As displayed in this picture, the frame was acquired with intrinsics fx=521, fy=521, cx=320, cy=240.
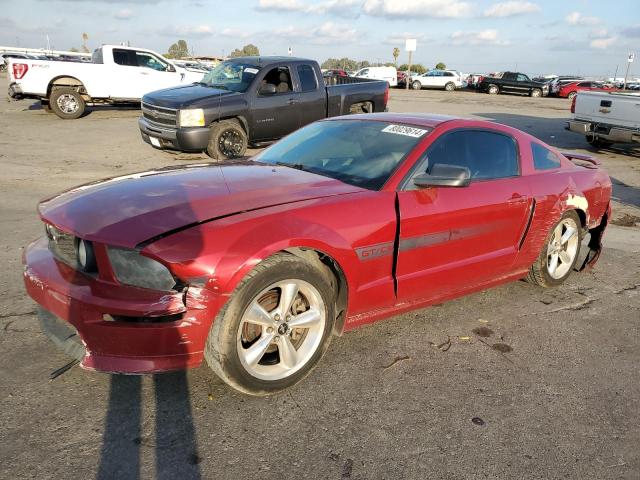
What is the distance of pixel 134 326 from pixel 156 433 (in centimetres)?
53

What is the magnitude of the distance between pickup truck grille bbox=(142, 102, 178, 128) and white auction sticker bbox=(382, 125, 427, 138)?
20.9 ft

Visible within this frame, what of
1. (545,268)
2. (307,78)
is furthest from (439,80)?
(545,268)

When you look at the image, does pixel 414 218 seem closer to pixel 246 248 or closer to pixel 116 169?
pixel 246 248

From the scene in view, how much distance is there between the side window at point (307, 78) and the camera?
10586 millimetres

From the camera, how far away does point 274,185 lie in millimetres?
3232

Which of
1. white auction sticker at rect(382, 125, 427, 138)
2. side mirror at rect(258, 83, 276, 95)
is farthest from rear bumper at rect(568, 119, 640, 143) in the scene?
white auction sticker at rect(382, 125, 427, 138)

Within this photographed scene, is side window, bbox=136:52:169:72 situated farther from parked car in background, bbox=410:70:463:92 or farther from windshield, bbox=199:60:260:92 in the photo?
parked car in background, bbox=410:70:463:92

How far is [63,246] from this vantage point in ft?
9.58

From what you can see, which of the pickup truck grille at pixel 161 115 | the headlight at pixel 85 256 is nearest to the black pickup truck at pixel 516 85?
the pickup truck grille at pixel 161 115

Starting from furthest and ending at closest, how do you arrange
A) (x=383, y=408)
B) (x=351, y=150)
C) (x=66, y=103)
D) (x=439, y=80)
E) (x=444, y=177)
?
(x=439, y=80) → (x=66, y=103) → (x=351, y=150) → (x=444, y=177) → (x=383, y=408)

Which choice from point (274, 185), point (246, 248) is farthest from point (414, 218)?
point (246, 248)

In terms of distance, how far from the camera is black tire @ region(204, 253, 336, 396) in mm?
2623

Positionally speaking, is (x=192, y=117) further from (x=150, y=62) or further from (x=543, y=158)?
(x=150, y=62)

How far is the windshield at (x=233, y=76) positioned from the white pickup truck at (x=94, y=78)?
607 cm
